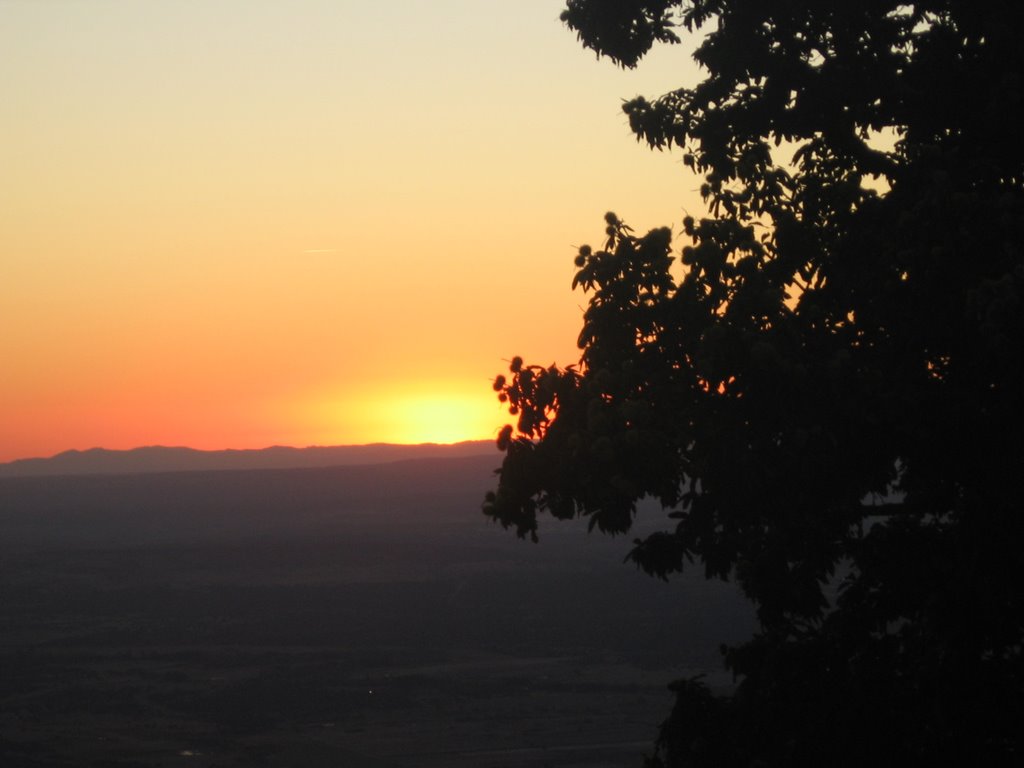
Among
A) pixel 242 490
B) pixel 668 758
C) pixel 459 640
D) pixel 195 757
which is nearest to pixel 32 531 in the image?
pixel 242 490

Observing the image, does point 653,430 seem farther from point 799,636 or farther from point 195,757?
point 195,757

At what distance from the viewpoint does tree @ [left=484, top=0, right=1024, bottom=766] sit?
11352mm

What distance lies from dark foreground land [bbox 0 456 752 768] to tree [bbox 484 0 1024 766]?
3445 cm

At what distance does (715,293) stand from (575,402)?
1.76 meters

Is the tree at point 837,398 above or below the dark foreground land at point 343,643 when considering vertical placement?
above

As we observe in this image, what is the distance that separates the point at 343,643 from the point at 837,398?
68.3 m

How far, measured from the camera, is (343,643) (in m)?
77.1

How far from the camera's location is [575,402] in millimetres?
13023

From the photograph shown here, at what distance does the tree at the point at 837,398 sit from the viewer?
37.2 ft

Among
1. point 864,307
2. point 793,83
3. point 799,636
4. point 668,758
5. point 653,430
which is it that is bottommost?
point 668,758

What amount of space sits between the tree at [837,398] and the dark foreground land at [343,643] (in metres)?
34.5

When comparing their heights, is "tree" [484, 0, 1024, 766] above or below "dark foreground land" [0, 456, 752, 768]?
above

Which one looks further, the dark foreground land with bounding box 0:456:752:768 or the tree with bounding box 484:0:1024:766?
the dark foreground land with bounding box 0:456:752:768

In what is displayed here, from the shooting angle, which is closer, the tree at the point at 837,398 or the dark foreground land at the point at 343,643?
the tree at the point at 837,398
